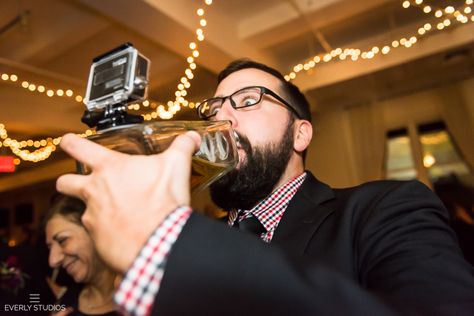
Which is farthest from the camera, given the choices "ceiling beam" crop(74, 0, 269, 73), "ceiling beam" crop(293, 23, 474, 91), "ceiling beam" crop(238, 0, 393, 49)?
"ceiling beam" crop(293, 23, 474, 91)

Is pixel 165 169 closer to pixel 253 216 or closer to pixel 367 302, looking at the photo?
pixel 367 302

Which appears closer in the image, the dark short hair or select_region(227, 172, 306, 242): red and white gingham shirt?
select_region(227, 172, 306, 242): red and white gingham shirt

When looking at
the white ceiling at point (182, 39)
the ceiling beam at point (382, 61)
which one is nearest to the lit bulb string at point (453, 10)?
the white ceiling at point (182, 39)

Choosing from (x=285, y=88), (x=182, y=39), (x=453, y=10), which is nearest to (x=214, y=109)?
(x=285, y=88)

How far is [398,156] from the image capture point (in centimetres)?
441

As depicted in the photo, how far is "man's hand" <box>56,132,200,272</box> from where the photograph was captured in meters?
0.34

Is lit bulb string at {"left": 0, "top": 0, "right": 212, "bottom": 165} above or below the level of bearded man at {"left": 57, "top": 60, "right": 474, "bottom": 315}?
above

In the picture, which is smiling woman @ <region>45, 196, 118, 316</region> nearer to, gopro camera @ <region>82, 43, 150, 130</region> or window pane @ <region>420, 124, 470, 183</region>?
gopro camera @ <region>82, 43, 150, 130</region>

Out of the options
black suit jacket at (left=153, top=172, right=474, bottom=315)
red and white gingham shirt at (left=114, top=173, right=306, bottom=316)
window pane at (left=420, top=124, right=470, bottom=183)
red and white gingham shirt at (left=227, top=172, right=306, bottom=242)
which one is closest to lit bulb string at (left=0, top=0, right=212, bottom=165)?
red and white gingham shirt at (left=227, top=172, right=306, bottom=242)

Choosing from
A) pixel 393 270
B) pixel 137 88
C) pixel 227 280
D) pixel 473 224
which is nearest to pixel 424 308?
pixel 393 270

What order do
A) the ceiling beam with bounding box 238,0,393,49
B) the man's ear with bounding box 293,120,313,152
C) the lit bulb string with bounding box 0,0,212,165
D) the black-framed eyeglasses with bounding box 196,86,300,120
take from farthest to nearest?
the ceiling beam with bounding box 238,0,393,49 → the lit bulb string with bounding box 0,0,212,165 → the man's ear with bounding box 293,120,313,152 → the black-framed eyeglasses with bounding box 196,86,300,120

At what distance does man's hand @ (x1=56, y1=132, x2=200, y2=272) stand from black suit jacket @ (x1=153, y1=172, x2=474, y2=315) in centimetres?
4

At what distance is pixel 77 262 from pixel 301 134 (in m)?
0.84

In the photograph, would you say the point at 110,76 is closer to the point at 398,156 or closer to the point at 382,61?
the point at 382,61
